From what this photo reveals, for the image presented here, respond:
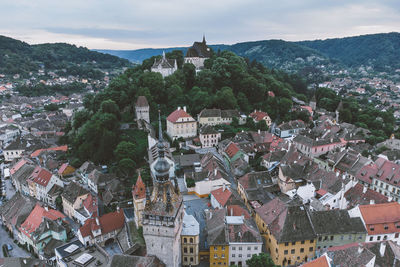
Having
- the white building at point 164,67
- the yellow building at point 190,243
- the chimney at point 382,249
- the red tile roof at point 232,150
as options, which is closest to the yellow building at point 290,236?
the chimney at point 382,249

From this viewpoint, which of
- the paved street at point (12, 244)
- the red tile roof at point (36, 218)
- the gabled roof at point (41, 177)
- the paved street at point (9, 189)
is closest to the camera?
the paved street at point (12, 244)

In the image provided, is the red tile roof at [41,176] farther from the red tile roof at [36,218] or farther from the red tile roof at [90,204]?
the red tile roof at [90,204]

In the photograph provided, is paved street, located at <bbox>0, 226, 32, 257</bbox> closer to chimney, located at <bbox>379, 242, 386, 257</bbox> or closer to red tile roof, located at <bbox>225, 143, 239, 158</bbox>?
red tile roof, located at <bbox>225, 143, 239, 158</bbox>

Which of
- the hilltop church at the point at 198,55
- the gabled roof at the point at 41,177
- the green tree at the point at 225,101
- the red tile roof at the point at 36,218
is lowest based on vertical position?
the red tile roof at the point at 36,218

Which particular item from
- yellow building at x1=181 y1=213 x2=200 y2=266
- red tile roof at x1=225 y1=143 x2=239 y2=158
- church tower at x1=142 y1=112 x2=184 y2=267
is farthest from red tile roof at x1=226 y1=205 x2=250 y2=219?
red tile roof at x1=225 y1=143 x2=239 y2=158

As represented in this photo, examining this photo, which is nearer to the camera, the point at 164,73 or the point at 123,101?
the point at 123,101

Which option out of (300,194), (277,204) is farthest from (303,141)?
(277,204)

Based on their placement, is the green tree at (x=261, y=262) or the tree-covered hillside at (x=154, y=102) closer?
the green tree at (x=261, y=262)

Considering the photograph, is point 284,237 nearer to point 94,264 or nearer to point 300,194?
point 300,194
